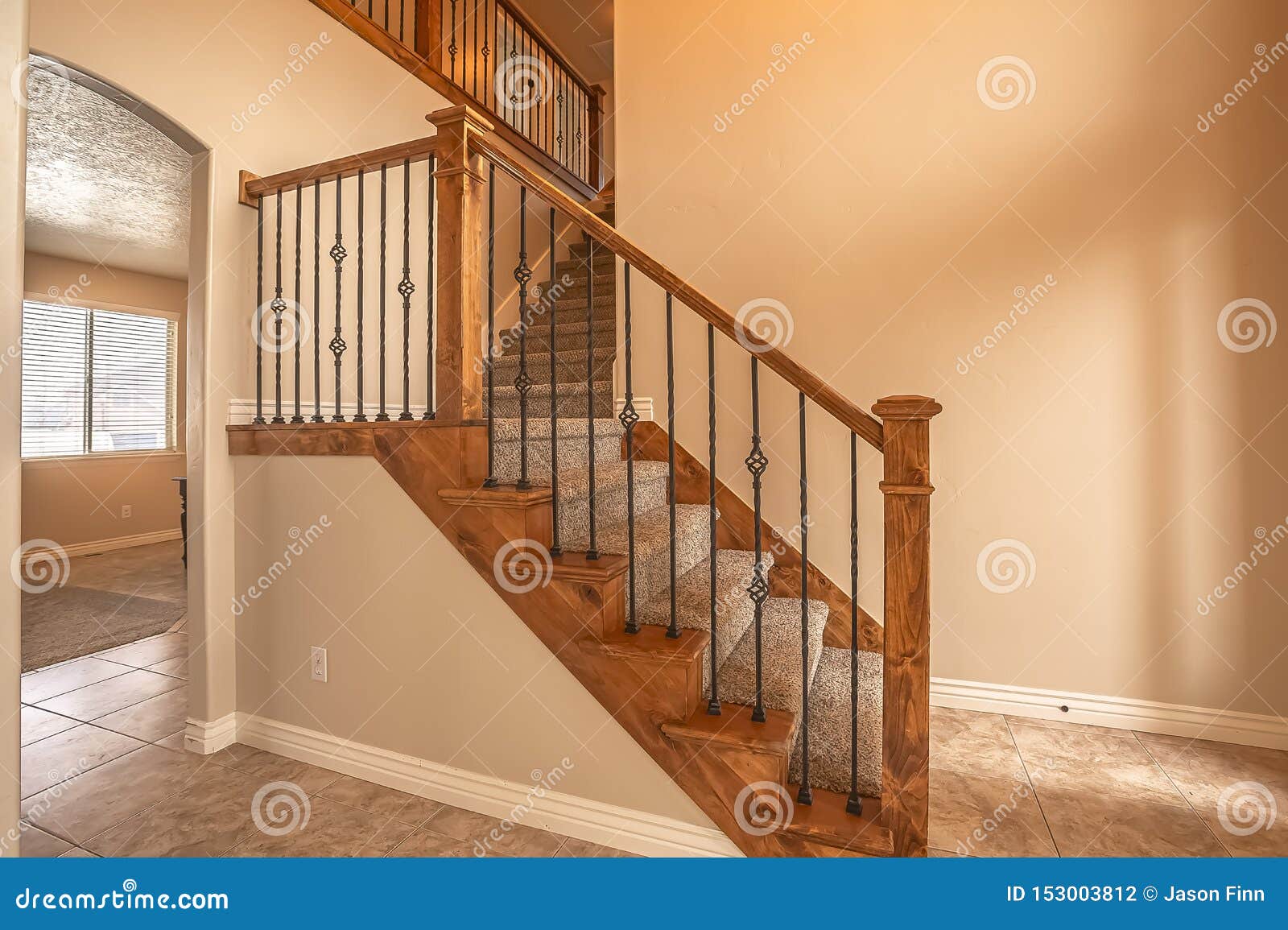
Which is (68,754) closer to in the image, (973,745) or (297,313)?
(297,313)

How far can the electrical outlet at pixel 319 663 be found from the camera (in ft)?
6.96

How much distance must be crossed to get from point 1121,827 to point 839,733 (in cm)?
87

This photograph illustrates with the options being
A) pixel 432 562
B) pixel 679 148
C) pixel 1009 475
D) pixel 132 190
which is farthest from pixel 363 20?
pixel 1009 475

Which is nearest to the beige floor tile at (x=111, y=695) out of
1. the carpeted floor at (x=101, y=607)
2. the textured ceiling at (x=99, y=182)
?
the carpeted floor at (x=101, y=607)

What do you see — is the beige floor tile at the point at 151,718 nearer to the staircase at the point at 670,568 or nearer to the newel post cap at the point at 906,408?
the staircase at the point at 670,568

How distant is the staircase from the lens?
148 centimetres

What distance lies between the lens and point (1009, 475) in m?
2.47

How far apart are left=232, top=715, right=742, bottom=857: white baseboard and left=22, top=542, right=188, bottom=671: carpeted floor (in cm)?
138

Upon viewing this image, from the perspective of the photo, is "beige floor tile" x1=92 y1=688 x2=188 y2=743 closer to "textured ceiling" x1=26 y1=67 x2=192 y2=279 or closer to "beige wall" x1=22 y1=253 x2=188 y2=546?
"textured ceiling" x1=26 y1=67 x2=192 y2=279

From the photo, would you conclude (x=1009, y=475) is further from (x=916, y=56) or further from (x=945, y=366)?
(x=916, y=56)

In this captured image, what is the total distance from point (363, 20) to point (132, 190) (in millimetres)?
2412

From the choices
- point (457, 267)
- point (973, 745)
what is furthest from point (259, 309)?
point (973, 745)

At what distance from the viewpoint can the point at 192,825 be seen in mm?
1771
